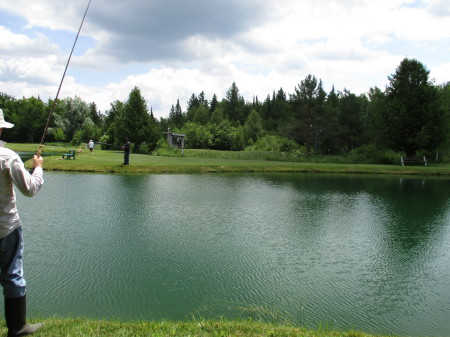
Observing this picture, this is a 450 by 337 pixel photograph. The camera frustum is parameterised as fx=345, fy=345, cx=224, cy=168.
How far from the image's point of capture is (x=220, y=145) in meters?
69.1

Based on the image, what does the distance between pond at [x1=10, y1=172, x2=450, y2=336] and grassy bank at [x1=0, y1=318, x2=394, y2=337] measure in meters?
0.77

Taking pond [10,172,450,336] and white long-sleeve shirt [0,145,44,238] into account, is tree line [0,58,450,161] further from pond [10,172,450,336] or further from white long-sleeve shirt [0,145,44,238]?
white long-sleeve shirt [0,145,44,238]

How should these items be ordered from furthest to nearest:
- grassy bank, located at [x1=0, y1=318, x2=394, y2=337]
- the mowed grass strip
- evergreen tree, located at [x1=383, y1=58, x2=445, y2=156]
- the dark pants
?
evergreen tree, located at [x1=383, y1=58, x2=445, y2=156] → the mowed grass strip → grassy bank, located at [x1=0, y1=318, x2=394, y2=337] → the dark pants

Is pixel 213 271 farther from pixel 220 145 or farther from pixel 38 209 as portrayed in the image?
pixel 220 145

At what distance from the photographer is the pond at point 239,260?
5.37 meters

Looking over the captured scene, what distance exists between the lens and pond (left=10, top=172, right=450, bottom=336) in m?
5.37

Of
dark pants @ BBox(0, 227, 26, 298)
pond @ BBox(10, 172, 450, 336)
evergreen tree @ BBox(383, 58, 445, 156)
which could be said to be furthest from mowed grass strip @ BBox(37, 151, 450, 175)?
dark pants @ BBox(0, 227, 26, 298)

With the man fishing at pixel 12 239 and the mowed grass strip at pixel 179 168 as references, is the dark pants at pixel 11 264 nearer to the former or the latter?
the man fishing at pixel 12 239

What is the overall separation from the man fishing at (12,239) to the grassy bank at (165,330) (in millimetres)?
328

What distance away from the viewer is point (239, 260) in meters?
7.54

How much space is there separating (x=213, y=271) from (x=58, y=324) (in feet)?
10.5

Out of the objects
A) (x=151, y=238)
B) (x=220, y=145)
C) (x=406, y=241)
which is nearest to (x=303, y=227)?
(x=406, y=241)

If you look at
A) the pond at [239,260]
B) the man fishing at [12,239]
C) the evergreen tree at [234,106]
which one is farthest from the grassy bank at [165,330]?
the evergreen tree at [234,106]

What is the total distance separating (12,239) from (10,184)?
601 millimetres
